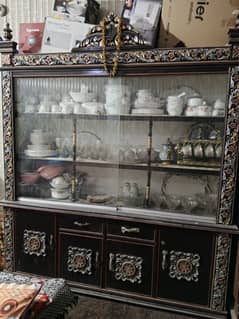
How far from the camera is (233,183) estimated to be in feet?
6.22

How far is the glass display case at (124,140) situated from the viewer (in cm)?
209

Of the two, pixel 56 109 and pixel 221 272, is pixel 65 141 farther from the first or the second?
pixel 221 272

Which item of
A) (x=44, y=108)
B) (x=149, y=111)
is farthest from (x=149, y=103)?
(x=44, y=108)

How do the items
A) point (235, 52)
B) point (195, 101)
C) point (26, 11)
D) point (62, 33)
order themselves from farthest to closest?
point (26, 11)
point (62, 33)
point (195, 101)
point (235, 52)

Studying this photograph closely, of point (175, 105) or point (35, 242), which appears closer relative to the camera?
point (175, 105)

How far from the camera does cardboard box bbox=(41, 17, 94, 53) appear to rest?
2.26 metres

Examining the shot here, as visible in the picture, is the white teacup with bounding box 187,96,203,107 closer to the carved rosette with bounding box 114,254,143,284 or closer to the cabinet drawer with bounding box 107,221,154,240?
the cabinet drawer with bounding box 107,221,154,240

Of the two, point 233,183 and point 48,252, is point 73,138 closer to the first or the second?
point 48,252

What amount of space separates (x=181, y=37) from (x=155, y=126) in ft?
2.19

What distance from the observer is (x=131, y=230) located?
6.95 feet

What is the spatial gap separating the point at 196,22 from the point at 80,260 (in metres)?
1.96

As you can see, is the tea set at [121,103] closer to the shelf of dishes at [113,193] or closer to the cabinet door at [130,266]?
the shelf of dishes at [113,193]

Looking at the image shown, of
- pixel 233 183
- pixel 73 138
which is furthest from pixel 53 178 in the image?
pixel 233 183

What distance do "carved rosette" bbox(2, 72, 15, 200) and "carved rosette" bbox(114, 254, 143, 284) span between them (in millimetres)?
991
